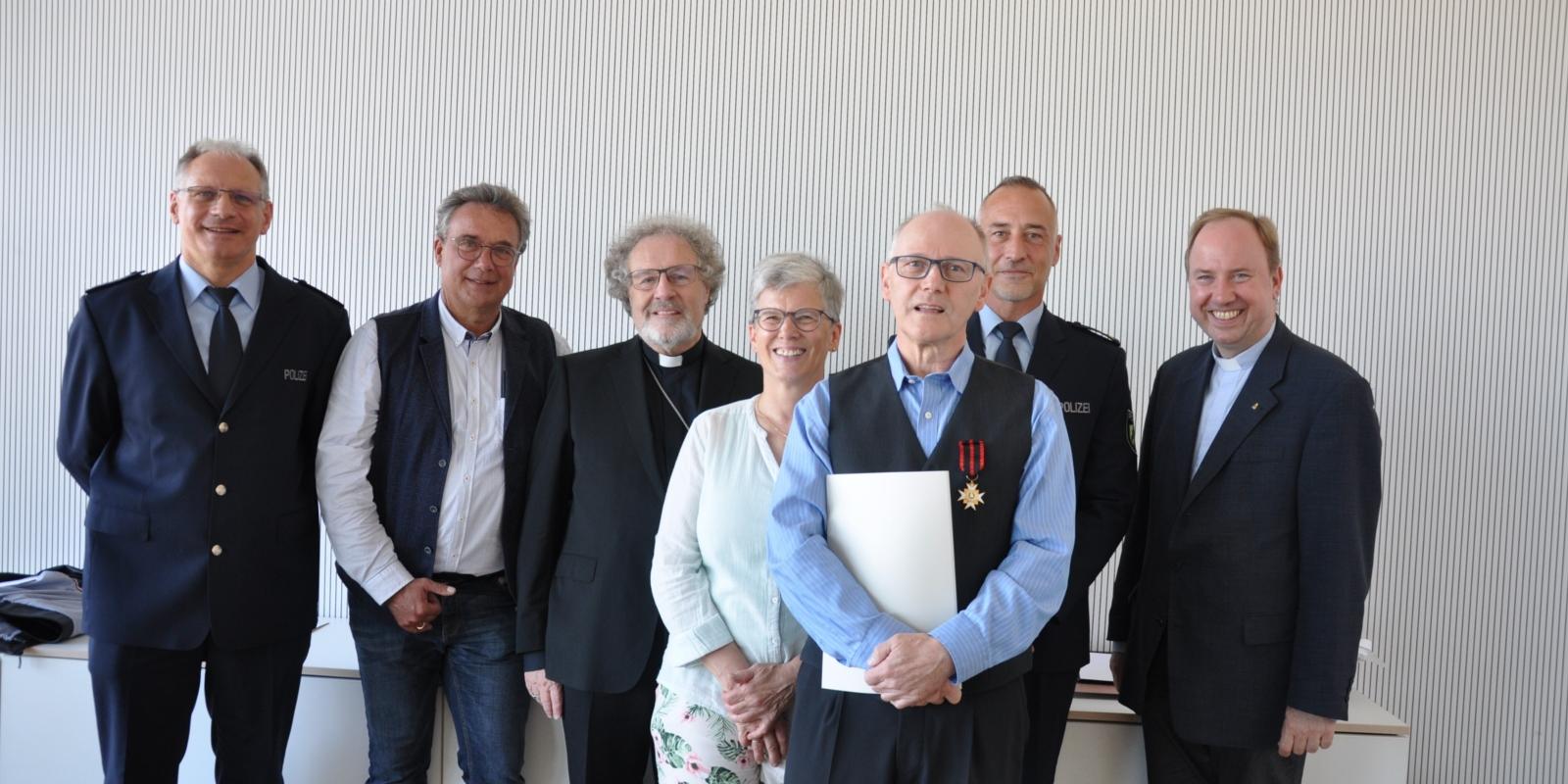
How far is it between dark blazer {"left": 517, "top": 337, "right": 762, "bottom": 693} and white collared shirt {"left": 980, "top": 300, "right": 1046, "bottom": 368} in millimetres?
591

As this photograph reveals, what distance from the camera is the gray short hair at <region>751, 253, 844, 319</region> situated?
7.24 feet

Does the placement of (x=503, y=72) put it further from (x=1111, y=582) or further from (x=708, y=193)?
(x=1111, y=582)

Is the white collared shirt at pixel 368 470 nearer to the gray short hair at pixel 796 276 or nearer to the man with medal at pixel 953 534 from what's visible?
the gray short hair at pixel 796 276

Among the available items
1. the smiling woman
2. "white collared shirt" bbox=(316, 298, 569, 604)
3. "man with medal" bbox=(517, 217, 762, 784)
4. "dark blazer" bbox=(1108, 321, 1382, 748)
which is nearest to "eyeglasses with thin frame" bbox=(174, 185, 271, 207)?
"white collared shirt" bbox=(316, 298, 569, 604)

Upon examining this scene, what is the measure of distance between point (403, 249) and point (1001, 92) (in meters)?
1.96

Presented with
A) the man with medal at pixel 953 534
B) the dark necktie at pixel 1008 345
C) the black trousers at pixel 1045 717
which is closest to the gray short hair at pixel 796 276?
the man with medal at pixel 953 534

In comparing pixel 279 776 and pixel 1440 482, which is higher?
pixel 1440 482

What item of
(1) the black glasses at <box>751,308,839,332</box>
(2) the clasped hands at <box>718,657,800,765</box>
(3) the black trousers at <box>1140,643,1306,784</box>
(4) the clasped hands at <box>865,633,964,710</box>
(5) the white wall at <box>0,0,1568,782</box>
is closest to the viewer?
(4) the clasped hands at <box>865,633,964,710</box>

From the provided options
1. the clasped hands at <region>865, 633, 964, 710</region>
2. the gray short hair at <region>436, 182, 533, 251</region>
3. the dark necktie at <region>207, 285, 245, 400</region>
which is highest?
the gray short hair at <region>436, 182, 533, 251</region>

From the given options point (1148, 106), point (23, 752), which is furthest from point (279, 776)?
point (1148, 106)

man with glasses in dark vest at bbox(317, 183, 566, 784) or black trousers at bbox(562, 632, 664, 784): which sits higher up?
man with glasses in dark vest at bbox(317, 183, 566, 784)

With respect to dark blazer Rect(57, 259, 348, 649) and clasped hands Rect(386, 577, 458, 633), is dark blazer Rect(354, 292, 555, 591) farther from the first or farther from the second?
dark blazer Rect(57, 259, 348, 649)

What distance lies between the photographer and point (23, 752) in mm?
3051

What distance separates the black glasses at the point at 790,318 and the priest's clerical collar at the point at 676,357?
0.40 meters
